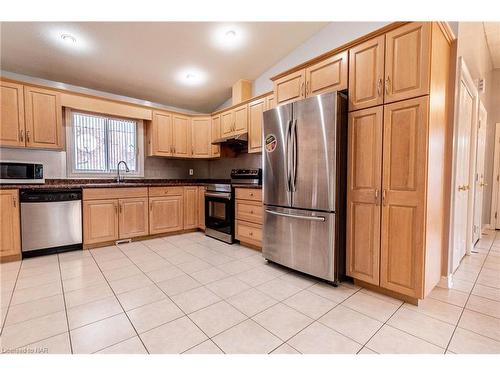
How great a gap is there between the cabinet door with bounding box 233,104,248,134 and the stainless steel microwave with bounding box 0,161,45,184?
2.91 m

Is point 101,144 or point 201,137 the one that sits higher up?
point 201,137

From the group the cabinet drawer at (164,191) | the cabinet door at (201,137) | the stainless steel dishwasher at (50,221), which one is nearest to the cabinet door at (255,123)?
the cabinet door at (201,137)

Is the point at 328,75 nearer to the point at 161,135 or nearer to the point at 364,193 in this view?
the point at 364,193

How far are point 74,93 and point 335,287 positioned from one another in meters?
4.27

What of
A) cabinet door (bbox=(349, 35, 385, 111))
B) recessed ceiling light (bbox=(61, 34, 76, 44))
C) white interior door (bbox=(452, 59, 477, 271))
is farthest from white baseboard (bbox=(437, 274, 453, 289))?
recessed ceiling light (bbox=(61, 34, 76, 44))

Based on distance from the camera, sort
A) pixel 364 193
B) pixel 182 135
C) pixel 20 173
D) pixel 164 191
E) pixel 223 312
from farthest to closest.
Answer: pixel 182 135
pixel 164 191
pixel 20 173
pixel 364 193
pixel 223 312

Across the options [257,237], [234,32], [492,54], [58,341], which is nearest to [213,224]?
[257,237]

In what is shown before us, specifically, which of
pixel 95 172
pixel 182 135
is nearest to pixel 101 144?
pixel 95 172

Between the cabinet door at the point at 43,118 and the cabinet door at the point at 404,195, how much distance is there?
4.07 m

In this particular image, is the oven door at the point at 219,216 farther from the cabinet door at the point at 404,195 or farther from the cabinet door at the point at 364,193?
the cabinet door at the point at 404,195

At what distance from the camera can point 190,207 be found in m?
4.24

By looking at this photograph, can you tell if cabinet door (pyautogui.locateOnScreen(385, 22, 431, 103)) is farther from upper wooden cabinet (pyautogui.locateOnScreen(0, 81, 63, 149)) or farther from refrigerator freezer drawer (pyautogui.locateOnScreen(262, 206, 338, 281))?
upper wooden cabinet (pyautogui.locateOnScreen(0, 81, 63, 149))

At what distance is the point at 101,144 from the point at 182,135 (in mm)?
1367

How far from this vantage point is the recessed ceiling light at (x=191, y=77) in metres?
3.89
